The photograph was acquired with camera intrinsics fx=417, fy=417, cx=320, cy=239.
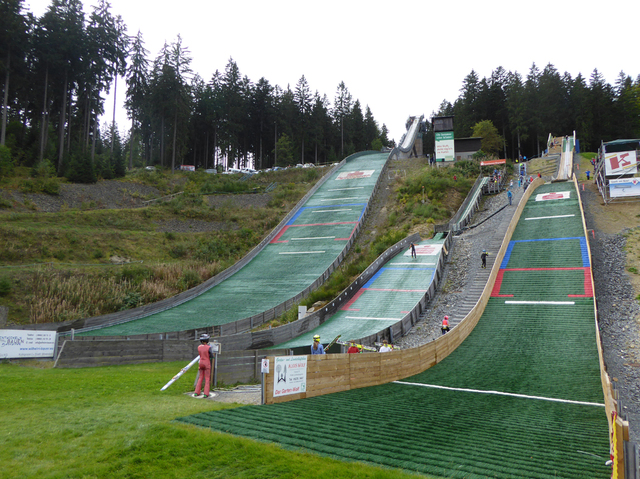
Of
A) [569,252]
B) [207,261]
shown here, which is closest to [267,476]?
[569,252]

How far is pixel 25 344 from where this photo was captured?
45.9ft

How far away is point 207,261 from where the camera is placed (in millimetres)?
31812

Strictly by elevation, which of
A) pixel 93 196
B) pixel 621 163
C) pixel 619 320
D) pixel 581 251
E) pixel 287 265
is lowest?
pixel 619 320

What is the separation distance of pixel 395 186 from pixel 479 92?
45.9 meters

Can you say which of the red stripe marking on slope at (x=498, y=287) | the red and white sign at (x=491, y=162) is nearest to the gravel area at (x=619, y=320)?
the red stripe marking on slope at (x=498, y=287)

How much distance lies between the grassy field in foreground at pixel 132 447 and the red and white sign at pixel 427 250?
887 inches

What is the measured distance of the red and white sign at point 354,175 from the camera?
49.3 m

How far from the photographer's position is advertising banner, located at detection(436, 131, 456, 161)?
158 ft

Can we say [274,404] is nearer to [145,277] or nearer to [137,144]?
[145,277]

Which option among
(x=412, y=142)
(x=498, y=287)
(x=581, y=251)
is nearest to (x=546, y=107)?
(x=412, y=142)

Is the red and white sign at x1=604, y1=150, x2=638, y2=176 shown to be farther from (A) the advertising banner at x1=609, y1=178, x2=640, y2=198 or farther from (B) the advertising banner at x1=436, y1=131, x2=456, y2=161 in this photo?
(B) the advertising banner at x1=436, y1=131, x2=456, y2=161

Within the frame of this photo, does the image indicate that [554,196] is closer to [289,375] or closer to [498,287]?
[498,287]

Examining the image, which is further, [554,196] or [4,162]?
[554,196]

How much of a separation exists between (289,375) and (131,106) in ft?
214
